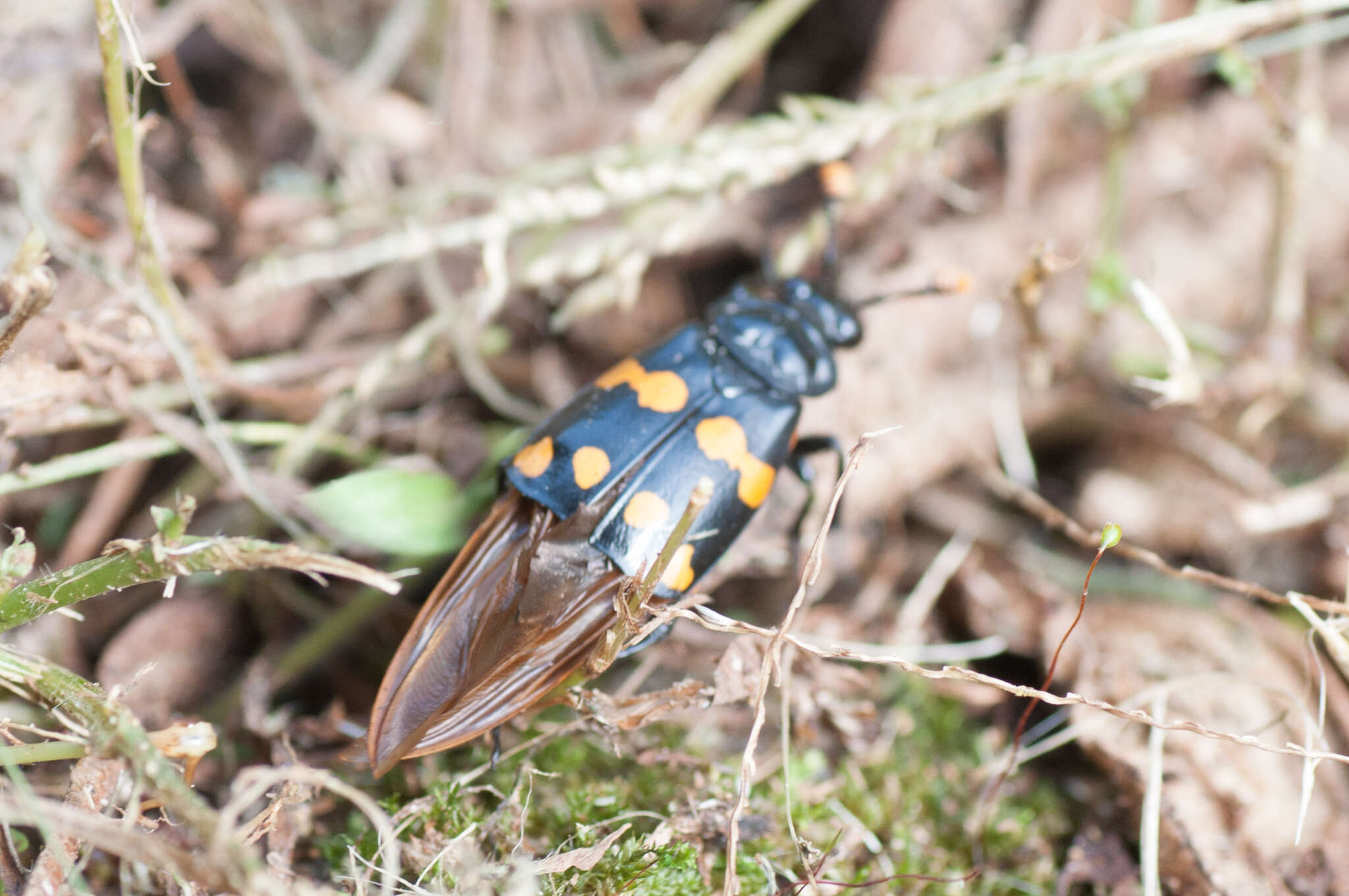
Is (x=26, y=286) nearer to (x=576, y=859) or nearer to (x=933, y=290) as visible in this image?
(x=576, y=859)

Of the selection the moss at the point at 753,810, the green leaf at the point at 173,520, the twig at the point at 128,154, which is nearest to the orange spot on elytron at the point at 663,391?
the moss at the point at 753,810

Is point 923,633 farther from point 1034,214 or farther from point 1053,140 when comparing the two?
point 1053,140

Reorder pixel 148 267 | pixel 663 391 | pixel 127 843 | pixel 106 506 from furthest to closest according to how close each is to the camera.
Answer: pixel 106 506 → pixel 663 391 → pixel 148 267 → pixel 127 843

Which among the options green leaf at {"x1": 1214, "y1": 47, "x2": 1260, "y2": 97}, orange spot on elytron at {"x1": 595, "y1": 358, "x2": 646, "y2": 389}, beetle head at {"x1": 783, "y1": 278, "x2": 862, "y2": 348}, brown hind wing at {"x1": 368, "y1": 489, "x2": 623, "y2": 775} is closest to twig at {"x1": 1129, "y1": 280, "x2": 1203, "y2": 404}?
green leaf at {"x1": 1214, "y1": 47, "x2": 1260, "y2": 97}

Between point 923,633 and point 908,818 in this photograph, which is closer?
point 908,818

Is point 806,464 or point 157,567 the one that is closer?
point 157,567

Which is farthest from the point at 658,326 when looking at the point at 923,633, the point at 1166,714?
the point at 1166,714


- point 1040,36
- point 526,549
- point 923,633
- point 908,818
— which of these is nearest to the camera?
point 526,549

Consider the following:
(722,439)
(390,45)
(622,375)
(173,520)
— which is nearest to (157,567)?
(173,520)
